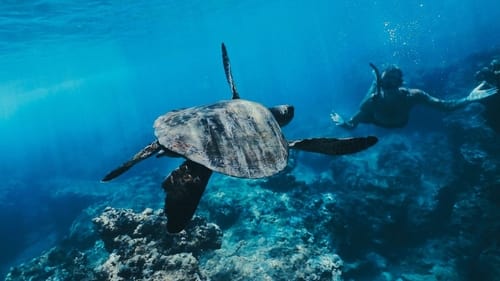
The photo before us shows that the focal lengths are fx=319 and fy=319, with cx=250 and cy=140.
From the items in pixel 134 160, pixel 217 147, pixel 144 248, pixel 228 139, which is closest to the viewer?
pixel 217 147

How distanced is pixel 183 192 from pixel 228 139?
684 mm

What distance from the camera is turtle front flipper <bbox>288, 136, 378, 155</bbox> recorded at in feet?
10.1

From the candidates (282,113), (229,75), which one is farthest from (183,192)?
(229,75)

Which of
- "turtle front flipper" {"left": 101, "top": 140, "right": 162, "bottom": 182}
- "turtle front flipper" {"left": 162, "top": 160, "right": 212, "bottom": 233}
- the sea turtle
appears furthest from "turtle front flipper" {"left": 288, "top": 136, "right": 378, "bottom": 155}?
"turtle front flipper" {"left": 101, "top": 140, "right": 162, "bottom": 182}

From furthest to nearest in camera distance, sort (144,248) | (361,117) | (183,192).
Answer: (361,117) < (144,248) < (183,192)

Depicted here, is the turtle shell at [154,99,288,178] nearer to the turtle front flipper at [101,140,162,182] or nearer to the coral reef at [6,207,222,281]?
the turtle front flipper at [101,140,162,182]

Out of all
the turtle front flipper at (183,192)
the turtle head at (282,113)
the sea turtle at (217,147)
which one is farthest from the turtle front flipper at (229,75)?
the turtle front flipper at (183,192)

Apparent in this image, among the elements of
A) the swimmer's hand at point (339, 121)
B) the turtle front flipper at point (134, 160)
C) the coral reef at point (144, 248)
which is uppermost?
the turtle front flipper at point (134, 160)

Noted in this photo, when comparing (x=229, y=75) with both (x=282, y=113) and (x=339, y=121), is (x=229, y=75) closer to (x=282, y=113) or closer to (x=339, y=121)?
(x=282, y=113)

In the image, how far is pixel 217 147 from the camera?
3.01 meters

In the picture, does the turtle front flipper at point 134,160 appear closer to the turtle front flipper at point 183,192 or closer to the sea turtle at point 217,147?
the sea turtle at point 217,147

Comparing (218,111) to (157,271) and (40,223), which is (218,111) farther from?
(40,223)

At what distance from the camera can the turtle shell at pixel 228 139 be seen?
2918mm

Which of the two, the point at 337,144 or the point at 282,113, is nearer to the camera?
the point at 337,144
